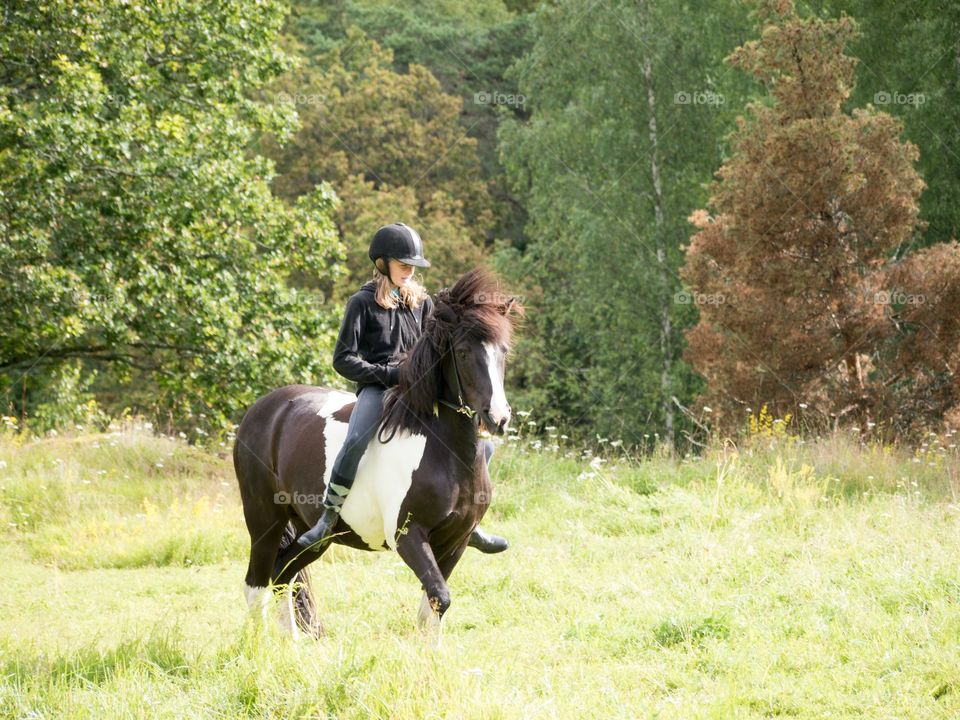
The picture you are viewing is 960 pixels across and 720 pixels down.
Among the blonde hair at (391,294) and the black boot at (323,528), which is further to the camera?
the blonde hair at (391,294)

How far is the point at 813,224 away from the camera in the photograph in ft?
44.7

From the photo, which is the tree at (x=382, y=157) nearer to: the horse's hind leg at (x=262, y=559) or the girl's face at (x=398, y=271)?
the horse's hind leg at (x=262, y=559)

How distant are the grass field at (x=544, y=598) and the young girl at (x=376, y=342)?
0.74 meters

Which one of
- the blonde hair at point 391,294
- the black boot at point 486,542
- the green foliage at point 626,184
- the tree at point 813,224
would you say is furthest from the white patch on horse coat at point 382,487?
the green foliage at point 626,184

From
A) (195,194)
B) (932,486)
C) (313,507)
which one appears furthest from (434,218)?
(313,507)

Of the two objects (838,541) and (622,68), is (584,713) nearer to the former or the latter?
(838,541)

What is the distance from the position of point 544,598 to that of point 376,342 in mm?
2363

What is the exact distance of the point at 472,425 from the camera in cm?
542

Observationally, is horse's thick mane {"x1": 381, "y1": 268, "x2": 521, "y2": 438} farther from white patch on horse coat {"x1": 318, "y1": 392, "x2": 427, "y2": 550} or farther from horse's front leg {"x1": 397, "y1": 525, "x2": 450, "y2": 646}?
horse's front leg {"x1": 397, "y1": 525, "x2": 450, "y2": 646}

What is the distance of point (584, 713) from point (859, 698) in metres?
1.33

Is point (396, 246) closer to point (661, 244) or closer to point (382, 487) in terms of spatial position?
point (382, 487)

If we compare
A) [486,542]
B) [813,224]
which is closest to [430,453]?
[486,542]

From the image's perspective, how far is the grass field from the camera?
4500 millimetres

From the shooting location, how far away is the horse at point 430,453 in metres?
5.13
